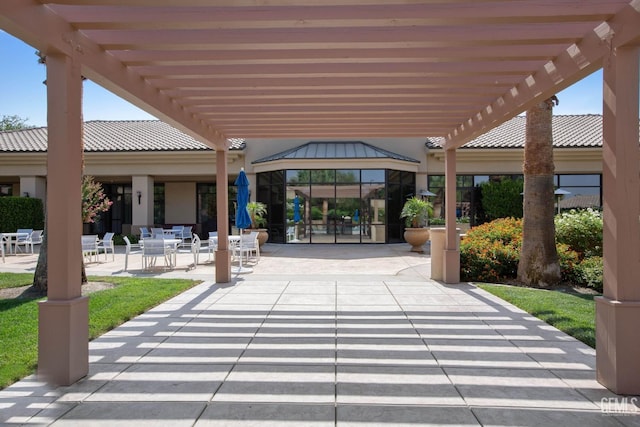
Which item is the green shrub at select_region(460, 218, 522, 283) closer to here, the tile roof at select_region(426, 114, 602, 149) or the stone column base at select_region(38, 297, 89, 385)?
the stone column base at select_region(38, 297, 89, 385)

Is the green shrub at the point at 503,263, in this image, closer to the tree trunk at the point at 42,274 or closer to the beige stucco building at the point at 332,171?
the tree trunk at the point at 42,274

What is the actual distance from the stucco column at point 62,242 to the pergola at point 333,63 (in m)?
0.01

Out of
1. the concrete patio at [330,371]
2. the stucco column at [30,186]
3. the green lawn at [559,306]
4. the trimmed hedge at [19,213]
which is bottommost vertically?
the concrete patio at [330,371]

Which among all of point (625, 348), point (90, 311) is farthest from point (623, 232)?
point (90, 311)

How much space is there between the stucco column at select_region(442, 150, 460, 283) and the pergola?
10.7 feet

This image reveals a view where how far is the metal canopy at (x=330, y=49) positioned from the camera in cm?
385

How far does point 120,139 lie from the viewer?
23172 mm

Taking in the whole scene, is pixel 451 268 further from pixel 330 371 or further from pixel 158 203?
pixel 158 203

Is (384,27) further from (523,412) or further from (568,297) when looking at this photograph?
(568,297)

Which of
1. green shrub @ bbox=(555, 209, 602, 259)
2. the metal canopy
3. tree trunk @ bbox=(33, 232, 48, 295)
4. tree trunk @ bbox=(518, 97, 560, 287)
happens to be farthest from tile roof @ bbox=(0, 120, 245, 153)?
the metal canopy

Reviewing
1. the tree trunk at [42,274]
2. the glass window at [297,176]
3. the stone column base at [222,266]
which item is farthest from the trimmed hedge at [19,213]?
the stone column base at [222,266]

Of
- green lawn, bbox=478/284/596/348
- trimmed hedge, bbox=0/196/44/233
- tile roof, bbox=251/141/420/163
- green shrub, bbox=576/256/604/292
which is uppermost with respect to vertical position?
tile roof, bbox=251/141/420/163

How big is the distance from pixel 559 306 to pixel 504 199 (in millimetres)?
14238

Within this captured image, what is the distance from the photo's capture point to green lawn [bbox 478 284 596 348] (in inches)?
220
